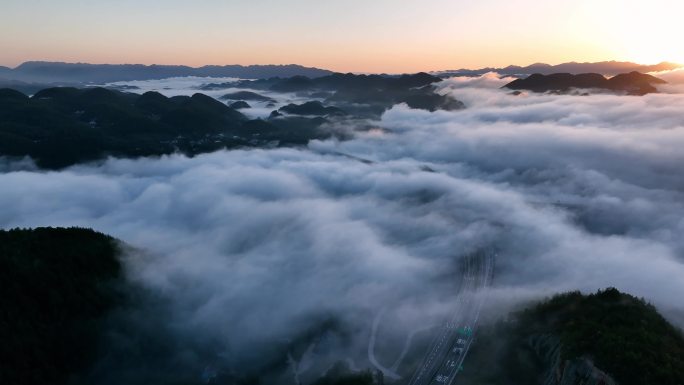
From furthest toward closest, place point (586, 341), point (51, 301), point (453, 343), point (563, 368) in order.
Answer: point (453, 343) < point (51, 301) < point (563, 368) < point (586, 341)

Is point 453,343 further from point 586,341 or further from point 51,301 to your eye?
point 51,301

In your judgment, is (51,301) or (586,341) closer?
(586,341)

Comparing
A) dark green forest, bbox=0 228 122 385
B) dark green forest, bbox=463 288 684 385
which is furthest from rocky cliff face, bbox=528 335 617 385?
dark green forest, bbox=0 228 122 385

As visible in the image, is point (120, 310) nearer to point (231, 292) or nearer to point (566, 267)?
point (231, 292)

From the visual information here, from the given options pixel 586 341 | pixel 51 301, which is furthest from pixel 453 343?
pixel 51 301

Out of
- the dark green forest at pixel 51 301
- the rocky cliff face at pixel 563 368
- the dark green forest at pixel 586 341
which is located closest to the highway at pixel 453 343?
the dark green forest at pixel 586 341

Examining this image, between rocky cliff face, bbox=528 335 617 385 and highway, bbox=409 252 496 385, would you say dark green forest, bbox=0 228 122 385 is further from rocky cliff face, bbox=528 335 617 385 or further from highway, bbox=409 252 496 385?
rocky cliff face, bbox=528 335 617 385

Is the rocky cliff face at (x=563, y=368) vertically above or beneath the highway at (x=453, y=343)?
above

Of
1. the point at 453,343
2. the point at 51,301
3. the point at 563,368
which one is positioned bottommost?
the point at 453,343

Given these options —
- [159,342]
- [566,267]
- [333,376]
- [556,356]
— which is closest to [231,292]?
[159,342]

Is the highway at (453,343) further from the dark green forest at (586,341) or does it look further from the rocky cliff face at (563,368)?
the rocky cliff face at (563,368)
